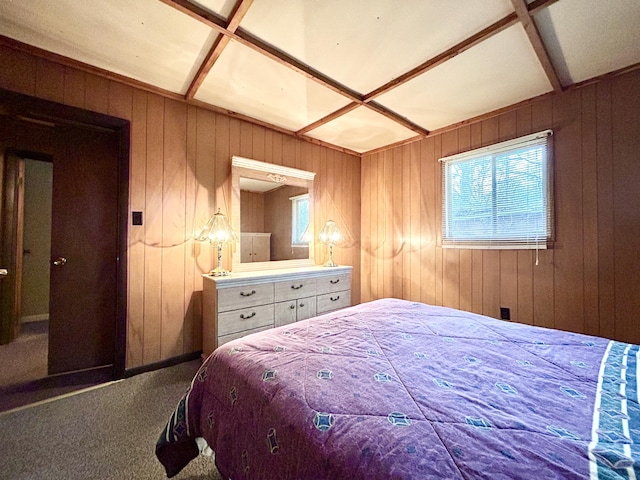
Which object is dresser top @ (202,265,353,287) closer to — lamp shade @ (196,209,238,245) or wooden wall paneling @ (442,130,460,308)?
lamp shade @ (196,209,238,245)

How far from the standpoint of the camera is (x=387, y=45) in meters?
1.83

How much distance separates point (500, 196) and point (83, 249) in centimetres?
405

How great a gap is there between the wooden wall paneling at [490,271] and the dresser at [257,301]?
1.68 metres

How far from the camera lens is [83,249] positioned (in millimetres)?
2348

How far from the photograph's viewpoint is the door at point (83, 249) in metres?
2.26

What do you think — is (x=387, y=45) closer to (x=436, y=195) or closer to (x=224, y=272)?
(x=436, y=195)

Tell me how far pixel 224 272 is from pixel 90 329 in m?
1.27

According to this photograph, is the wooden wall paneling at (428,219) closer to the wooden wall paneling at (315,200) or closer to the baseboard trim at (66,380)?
the wooden wall paneling at (315,200)

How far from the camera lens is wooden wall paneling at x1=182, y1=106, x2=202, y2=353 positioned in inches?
99.4

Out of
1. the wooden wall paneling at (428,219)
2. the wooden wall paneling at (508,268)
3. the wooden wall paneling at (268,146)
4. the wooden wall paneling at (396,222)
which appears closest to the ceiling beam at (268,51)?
the wooden wall paneling at (428,219)

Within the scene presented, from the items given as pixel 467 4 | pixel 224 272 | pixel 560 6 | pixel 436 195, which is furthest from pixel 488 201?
pixel 224 272

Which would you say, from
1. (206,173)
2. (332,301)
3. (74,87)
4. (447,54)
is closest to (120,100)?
(74,87)

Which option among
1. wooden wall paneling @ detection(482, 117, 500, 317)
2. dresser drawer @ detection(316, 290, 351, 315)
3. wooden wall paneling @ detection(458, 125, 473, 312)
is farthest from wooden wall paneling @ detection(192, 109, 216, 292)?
wooden wall paneling @ detection(482, 117, 500, 317)

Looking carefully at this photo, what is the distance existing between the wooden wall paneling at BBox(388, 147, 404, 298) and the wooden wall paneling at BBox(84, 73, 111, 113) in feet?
10.4
